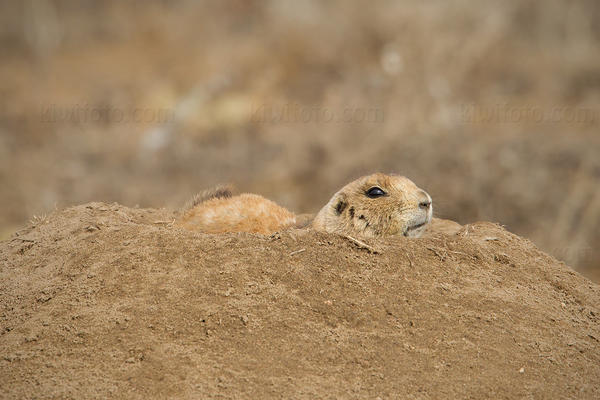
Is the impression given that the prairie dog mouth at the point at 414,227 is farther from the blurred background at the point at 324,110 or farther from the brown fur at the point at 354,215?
the blurred background at the point at 324,110

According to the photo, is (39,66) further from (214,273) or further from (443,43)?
(214,273)

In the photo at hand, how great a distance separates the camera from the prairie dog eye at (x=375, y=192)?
509 centimetres

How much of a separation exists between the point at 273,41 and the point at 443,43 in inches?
292

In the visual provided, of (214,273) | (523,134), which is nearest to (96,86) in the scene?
(523,134)

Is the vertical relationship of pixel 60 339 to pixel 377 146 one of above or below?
above

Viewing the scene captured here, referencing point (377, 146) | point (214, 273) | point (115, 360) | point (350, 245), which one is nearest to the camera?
point (115, 360)

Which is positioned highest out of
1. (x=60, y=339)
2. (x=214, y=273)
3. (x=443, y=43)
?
(x=443, y=43)

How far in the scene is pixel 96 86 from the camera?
76.0 ft

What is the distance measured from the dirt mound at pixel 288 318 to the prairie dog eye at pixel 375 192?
86cm
